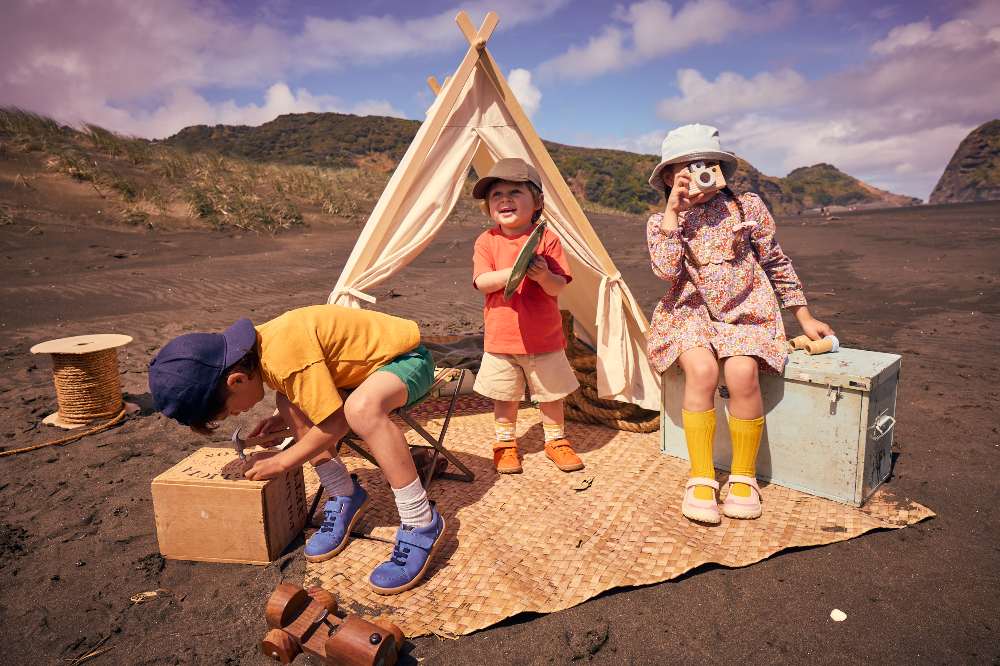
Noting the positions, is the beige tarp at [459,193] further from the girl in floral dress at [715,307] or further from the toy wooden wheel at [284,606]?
the toy wooden wheel at [284,606]

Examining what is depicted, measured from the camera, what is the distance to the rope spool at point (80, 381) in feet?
14.3

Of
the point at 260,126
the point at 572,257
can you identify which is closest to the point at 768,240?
the point at 572,257

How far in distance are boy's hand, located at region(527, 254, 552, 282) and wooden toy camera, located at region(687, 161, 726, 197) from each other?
2.57ft

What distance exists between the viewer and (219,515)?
2.61 meters

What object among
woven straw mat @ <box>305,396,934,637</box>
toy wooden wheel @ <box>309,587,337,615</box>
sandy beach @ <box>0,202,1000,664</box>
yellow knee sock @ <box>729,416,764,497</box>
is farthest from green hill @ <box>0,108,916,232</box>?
yellow knee sock @ <box>729,416,764,497</box>

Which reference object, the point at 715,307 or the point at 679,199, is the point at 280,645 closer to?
the point at 715,307

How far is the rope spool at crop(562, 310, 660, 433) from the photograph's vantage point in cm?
400

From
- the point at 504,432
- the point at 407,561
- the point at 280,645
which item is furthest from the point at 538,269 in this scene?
the point at 280,645

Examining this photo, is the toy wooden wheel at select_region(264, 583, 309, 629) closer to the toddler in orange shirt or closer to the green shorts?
the green shorts

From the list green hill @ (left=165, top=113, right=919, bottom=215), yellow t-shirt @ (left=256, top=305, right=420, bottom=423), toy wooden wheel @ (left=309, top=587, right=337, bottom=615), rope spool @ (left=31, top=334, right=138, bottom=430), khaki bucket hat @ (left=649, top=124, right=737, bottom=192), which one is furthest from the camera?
green hill @ (left=165, top=113, right=919, bottom=215)

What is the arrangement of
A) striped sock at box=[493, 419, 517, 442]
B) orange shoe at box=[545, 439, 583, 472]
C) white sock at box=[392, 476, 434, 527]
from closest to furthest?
white sock at box=[392, 476, 434, 527] → orange shoe at box=[545, 439, 583, 472] → striped sock at box=[493, 419, 517, 442]

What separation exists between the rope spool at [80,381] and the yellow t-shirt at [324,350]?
2.81 m

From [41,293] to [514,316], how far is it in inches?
331

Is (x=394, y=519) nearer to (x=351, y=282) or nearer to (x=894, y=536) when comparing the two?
(x=351, y=282)
